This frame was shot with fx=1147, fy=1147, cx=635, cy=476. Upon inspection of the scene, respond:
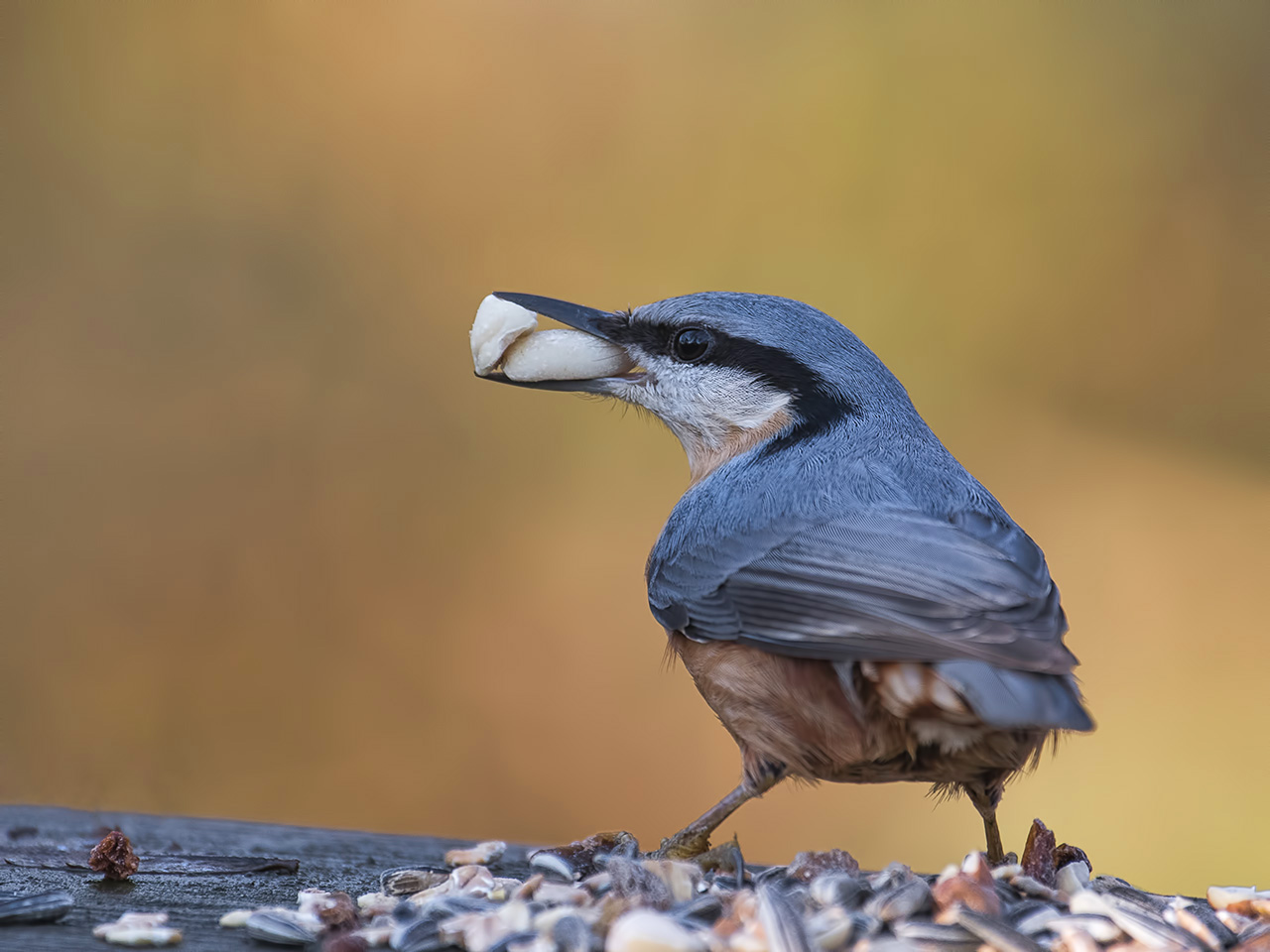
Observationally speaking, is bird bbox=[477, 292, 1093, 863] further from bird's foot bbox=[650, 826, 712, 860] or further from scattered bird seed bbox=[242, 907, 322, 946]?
scattered bird seed bbox=[242, 907, 322, 946]

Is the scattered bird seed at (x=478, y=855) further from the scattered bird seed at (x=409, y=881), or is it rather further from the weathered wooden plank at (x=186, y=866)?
the scattered bird seed at (x=409, y=881)

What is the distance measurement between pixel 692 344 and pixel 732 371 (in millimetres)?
147

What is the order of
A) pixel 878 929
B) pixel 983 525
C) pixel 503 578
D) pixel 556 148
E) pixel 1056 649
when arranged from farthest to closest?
pixel 556 148
pixel 503 578
pixel 983 525
pixel 1056 649
pixel 878 929

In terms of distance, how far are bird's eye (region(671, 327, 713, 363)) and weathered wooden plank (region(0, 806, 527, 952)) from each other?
134cm

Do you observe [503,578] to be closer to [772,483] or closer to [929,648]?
[772,483]

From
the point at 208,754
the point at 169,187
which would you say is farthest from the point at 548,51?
the point at 208,754

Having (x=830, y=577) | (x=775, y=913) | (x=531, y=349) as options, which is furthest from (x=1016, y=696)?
(x=531, y=349)

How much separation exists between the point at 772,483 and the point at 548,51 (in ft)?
14.4

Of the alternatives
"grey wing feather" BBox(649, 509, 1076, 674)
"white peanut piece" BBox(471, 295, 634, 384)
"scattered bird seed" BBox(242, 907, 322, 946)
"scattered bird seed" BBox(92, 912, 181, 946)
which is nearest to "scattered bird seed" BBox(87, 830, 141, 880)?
"scattered bird seed" BBox(92, 912, 181, 946)

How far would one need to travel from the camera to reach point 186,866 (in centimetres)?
250

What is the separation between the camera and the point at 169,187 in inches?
226

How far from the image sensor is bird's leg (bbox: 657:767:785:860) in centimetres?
241

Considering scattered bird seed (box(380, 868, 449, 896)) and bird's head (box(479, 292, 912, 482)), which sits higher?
bird's head (box(479, 292, 912, 482))

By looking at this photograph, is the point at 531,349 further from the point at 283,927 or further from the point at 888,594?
the point at 283,927
